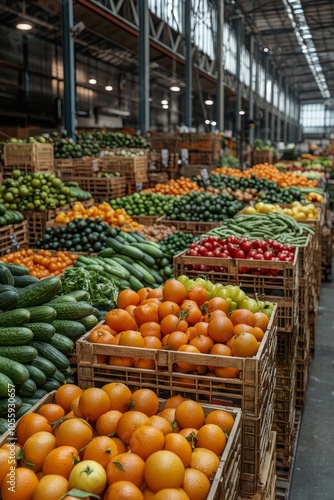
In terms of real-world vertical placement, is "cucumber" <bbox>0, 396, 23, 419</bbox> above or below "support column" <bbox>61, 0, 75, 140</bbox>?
below

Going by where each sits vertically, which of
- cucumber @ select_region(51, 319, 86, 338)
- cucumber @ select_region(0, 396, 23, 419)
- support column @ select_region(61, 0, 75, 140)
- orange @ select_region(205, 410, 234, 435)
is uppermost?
support column @ select_region(61, 0, 75, 140)

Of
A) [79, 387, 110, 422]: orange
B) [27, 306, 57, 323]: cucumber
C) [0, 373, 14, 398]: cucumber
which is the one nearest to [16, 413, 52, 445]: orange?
[79, 387, 110, 422]: orange

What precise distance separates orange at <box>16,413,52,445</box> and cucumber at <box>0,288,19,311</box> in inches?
39.0

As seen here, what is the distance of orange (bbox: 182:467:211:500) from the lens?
1.68m

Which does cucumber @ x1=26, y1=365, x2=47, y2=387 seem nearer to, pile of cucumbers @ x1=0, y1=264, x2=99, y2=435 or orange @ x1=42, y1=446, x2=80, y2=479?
pile of cucumbers @ x1=0, y1=264, x2=99, y2=435

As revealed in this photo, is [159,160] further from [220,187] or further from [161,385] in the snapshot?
[161,385]

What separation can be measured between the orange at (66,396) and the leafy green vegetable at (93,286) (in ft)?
4.93

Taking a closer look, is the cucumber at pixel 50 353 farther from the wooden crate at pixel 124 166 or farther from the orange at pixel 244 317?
the wooden crate at pixel 124 166

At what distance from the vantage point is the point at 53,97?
19.0m

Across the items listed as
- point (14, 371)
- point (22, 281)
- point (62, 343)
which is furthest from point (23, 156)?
point (14, 371)

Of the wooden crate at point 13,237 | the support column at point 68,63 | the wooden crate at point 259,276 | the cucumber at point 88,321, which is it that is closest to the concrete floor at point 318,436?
the wooden crate at point 259,276

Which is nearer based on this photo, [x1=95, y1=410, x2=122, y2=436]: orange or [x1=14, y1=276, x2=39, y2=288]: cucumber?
[x1=95, y1=410, x2=122, y2=436]: orange

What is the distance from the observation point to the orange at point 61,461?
1723 mm

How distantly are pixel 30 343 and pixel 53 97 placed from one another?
689 inches
